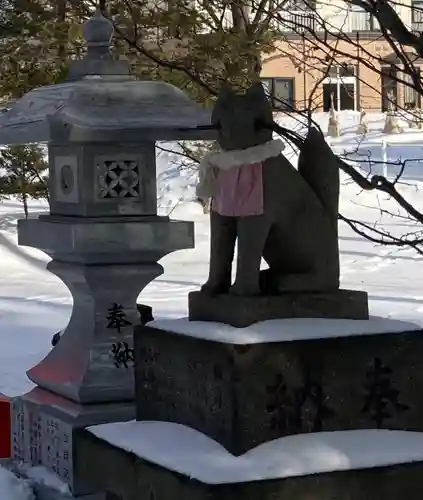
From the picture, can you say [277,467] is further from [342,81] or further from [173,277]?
[173,277]

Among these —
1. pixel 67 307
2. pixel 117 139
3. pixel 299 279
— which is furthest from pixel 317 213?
pixel 67 307

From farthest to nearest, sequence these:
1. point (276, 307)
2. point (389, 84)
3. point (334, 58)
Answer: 1. point (389, 84)
2. point (334, 58)
3. point (276, 307)

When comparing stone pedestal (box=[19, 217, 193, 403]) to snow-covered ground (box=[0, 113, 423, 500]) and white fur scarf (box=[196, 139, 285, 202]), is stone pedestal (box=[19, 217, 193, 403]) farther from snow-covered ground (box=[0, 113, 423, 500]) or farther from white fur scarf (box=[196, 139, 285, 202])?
white fur scarf (box=[196, 139, 285, 202])

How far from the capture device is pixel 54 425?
16.4 ft

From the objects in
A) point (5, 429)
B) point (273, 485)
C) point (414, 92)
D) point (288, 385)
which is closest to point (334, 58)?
point (288, 385)

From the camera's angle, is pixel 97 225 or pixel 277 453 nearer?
pixel 277 453

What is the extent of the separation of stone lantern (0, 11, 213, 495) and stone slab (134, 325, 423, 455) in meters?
1.45

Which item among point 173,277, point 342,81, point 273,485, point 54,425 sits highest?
point 342,81

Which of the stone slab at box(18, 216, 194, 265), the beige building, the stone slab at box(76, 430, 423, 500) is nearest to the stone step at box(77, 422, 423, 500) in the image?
the stone slab at box(76, 430, 423, 500)

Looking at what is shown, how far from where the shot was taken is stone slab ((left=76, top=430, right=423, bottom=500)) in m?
3.03

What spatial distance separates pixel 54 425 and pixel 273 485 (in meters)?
2.17

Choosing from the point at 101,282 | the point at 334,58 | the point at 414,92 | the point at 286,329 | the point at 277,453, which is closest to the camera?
the point at 277,453

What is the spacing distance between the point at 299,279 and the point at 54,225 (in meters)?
1.94

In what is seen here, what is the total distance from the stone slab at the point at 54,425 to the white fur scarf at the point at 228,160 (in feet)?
5.47
